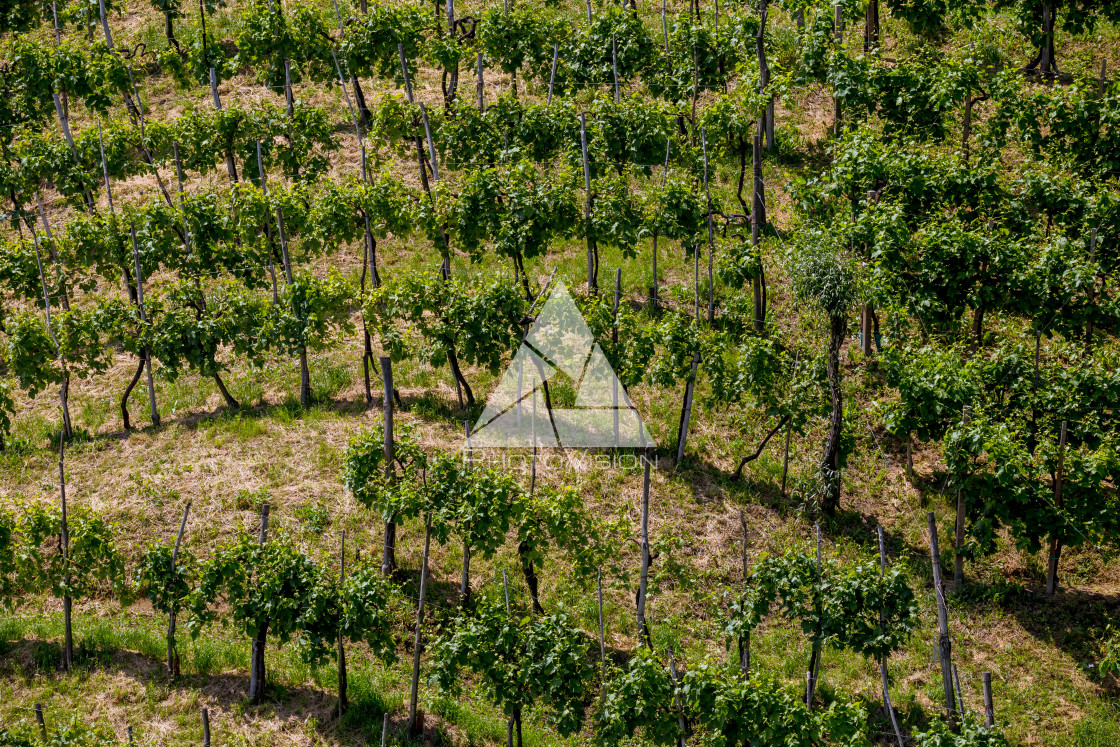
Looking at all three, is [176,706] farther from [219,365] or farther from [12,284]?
[12,284]

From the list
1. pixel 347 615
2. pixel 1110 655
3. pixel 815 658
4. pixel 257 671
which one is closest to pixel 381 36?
pixel 347 615

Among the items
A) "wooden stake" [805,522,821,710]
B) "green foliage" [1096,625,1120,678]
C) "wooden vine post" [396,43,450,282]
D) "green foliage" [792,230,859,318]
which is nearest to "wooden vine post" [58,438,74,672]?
"wooden vine post" [396,43,450,282]

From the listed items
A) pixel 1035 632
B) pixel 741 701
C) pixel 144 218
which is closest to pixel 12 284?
pixel 144 218

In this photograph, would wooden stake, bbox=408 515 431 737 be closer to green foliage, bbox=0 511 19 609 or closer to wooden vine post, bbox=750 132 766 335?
green foliage, bbox=0 511 19 609

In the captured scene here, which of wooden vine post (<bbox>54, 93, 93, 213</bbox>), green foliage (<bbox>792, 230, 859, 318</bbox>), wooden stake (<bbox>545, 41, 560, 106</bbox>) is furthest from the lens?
wooden vine post (<bbox>54, 93, 93, 213</bbox>)

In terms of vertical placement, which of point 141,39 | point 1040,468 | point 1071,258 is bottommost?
point 1040,468

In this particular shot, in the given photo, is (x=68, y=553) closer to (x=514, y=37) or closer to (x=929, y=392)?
(x=929, y=392)
